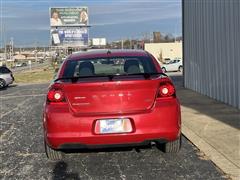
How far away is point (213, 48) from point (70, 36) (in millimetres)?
55352

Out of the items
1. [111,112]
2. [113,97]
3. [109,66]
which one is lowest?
[111,112]

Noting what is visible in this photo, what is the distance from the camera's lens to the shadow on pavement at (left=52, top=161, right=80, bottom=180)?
19.5 feet

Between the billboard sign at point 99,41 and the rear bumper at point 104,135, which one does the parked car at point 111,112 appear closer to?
the rear bumper at point 104,135

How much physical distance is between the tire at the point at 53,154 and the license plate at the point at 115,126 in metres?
1.04

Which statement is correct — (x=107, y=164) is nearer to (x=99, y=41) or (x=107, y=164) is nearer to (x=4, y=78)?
(x=4, y=78)

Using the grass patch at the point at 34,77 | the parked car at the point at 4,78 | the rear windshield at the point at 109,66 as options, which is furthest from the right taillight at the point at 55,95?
the grass patch at the point at 34,77

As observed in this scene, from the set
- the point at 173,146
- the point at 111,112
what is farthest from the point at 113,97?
the point at 173,146

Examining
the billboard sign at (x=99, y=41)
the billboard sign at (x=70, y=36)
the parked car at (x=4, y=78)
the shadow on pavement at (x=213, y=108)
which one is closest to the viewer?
the shadow on pavement at (x=213, y=108)

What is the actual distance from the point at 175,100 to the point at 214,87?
7.73 meters

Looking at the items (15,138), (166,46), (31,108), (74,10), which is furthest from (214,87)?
(166,46)

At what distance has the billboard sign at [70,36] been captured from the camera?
67.3 meters

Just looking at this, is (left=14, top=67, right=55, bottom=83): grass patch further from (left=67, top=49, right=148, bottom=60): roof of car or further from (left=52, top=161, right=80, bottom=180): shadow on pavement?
(left=52, top=161, right=80, bottom=180): shadow on pavement

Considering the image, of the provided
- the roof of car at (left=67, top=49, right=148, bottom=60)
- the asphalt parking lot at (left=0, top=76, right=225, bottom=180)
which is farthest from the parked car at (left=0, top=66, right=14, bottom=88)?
the roof of car at (left=67, top=49, right=148, bottom=60)

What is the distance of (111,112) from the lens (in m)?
6.24
